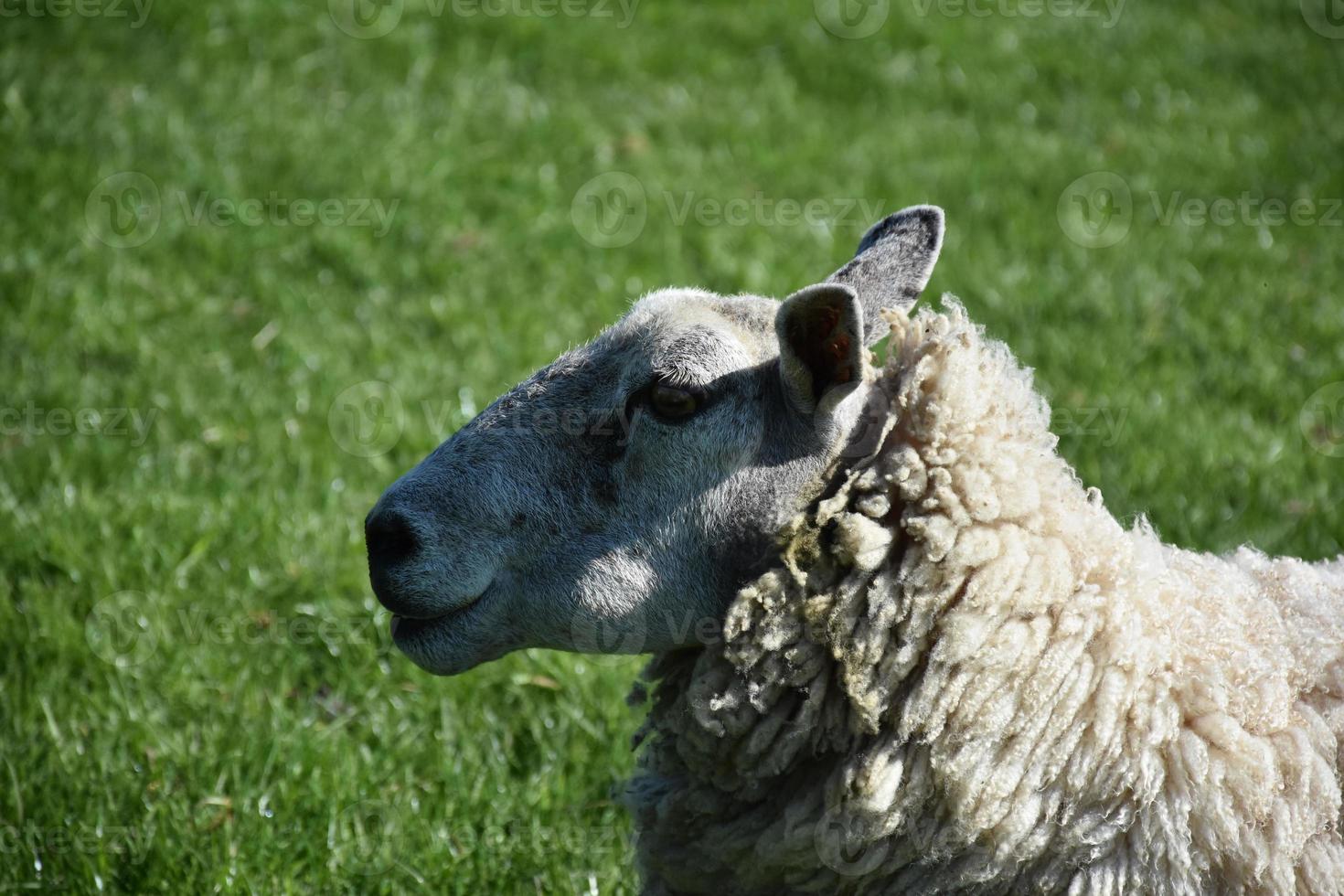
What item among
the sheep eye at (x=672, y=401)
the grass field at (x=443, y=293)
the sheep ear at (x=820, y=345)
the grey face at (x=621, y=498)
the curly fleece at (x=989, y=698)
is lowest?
the grass field at (x=443, y=293)

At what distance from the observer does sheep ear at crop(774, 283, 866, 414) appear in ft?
8.35

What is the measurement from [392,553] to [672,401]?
71 centimetres

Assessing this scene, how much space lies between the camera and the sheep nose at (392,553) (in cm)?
279

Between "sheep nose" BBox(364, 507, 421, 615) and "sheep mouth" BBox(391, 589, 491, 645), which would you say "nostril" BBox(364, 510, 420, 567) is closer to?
"sheep nose" BBox(364, 507, 421, 615)

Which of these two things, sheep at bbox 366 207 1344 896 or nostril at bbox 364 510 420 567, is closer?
sheep at bbox 366 207 1344 896

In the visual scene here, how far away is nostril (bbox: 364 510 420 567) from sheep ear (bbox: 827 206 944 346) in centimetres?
113

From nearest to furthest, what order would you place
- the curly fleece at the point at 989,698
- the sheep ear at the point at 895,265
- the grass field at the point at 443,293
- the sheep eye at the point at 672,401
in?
the curly fleece at the point at 989,698
the sheep eye at the point at 672,401
the sheep ear at the point at 895,265
the grass field at the point at 443,293

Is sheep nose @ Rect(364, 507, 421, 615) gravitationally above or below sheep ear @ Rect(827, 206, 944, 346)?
below

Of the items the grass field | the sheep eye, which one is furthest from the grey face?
the grass field

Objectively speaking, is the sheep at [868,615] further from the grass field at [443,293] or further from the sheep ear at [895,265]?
the grass field at [443,293]

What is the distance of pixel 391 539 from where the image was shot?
2.81m

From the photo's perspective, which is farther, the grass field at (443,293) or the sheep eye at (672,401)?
the grass field at (443,293)

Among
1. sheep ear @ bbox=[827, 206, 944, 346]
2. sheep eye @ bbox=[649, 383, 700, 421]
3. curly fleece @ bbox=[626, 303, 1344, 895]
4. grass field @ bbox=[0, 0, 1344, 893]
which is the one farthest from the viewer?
grass field @ bbox=[0, 0, 1344, 893]

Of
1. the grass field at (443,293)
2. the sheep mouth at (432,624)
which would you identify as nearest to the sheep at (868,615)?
the sheep mouth at (432,624)
